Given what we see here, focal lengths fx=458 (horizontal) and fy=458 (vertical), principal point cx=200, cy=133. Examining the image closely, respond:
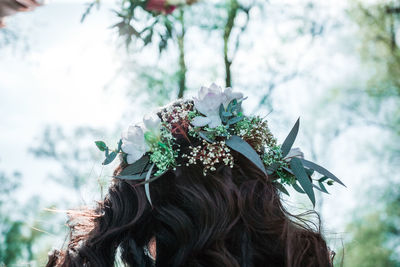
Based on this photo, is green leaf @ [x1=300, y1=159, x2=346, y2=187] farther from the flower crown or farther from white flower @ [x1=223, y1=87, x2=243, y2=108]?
white flower @ [x1=223, y1=87, x2=243, y2=108]

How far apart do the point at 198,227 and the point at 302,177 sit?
15.9 inches

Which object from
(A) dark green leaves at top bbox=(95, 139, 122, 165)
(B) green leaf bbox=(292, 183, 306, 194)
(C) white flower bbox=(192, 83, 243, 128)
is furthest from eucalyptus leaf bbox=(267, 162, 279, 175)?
(A) dark green leaves at top bbox=(95, 139, 122, 165)

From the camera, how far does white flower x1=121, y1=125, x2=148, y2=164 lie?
1418 millimetres

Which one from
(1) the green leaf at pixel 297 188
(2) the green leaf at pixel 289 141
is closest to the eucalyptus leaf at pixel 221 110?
(2) the green leaf at pixel 289 141

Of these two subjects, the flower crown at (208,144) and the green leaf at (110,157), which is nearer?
the flower crown at (208,144)

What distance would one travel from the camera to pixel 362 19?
12.1 m

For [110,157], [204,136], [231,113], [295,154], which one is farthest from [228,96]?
[110,157]

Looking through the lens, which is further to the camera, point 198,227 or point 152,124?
point 152,124

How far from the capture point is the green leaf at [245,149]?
1.32 meters

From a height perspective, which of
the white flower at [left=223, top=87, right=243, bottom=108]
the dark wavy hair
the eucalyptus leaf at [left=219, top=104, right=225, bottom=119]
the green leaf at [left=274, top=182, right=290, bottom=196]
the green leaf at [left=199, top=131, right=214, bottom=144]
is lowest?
the dark wavy hair

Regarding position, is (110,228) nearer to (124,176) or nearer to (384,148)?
(124,176)

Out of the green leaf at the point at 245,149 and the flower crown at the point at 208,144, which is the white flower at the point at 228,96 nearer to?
the flower crown at the point at 208,144

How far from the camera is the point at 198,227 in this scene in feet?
4.25

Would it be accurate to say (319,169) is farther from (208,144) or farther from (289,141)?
(208,144)
